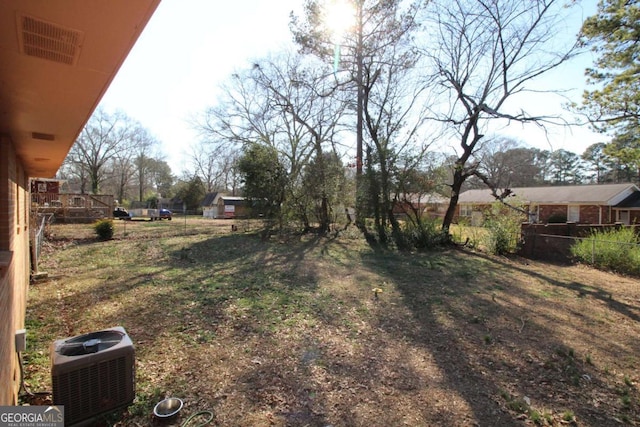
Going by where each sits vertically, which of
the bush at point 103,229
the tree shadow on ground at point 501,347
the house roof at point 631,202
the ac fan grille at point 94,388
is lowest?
the tree shadow on ground at point 501,347

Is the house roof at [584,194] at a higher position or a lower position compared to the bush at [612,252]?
higher

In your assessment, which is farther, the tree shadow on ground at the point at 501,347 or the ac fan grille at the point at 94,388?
the tree shadow on ground at the point at 501,347

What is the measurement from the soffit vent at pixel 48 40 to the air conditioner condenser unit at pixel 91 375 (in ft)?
6.37

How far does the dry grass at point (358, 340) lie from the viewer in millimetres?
2662

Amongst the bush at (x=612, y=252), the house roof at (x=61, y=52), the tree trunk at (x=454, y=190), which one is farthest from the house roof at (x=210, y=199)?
the house roof at (x=61, y=52)

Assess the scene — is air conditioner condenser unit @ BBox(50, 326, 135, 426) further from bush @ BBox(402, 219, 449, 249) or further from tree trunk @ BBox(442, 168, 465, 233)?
tree trunk @ BBox(442, 168, 465, 233)

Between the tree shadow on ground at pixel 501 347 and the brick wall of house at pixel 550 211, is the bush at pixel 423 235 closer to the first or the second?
the tree shadow on ground at pixel 501 347

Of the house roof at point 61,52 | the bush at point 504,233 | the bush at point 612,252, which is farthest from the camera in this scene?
the bush at point 504,233

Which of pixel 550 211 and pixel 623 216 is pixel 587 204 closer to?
pixel 623 216

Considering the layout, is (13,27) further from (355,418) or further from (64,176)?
(64,176)

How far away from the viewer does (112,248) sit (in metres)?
10.2

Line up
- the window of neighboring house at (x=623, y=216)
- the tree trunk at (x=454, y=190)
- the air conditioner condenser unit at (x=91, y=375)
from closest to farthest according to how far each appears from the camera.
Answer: the air conditioner condenser unit at (x=91, y=375) → the tree trunk at (x=454, y=190) → the window of neighboring house at (x=623, y=216)

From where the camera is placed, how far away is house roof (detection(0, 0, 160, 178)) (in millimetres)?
1216

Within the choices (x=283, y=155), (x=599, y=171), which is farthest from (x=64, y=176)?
(x=599, y=171)
